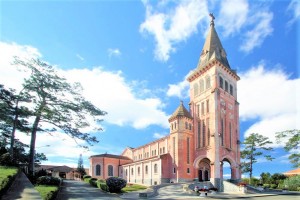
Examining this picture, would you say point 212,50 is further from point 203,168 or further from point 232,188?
point 232,188

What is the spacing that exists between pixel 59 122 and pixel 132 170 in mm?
30227

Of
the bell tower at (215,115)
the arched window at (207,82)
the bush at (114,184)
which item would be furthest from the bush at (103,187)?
the arched window at (207,82)

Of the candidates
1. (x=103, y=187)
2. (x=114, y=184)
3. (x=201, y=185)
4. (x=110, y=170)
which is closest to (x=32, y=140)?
(x=103, y=187)

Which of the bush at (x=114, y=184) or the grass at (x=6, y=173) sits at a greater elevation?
the grass at (x=6, y=173)

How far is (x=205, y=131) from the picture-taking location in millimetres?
43844

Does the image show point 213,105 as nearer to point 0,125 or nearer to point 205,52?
point 205,52

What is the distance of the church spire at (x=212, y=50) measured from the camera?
1864 inches

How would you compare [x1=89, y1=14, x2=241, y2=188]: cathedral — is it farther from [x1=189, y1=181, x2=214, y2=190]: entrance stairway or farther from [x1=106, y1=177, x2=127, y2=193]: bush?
[x1=106, y1=177, x2=127, y2=193]: bush

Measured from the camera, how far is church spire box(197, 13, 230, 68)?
1864 inches

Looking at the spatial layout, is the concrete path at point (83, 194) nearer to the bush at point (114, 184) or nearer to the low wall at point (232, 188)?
the bush at point (114, 184)

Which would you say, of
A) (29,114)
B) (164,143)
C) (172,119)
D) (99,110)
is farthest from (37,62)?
(164,143)

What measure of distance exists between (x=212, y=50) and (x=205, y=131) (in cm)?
1424

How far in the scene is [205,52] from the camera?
49.5 meters

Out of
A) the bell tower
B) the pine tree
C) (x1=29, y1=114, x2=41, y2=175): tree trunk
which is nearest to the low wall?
the bell tower
